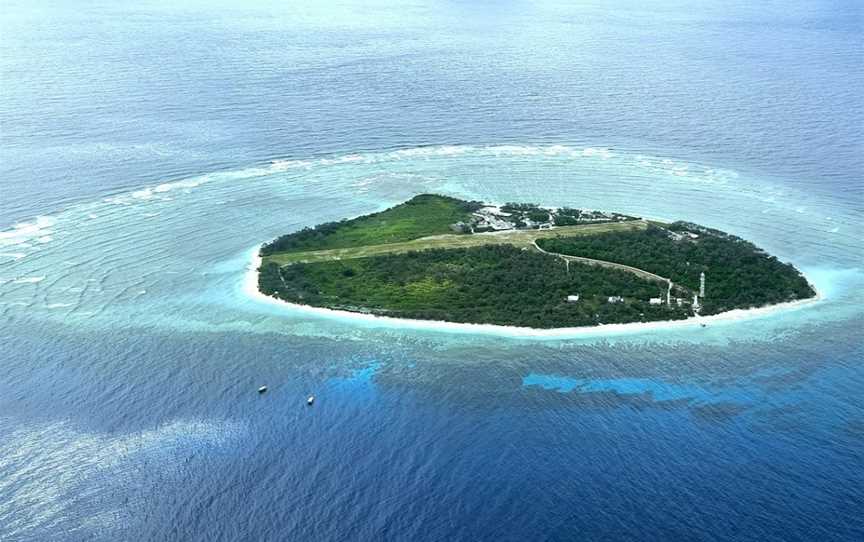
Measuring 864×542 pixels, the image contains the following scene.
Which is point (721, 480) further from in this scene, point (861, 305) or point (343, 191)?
point (343, 191)

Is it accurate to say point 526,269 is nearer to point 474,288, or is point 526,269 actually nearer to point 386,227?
point 474,288

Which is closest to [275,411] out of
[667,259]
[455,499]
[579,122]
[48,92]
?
[455,499]

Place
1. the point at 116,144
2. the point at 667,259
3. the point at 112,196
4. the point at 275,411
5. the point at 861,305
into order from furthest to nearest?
the point at 116,144
the point at 112,196
the point at 667,259
the point at 861,305
the point at 275,411

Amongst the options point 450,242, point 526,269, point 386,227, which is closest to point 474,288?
point 526,269

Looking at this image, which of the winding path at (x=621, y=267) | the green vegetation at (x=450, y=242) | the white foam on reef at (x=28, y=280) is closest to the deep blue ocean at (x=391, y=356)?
the white foam on reef at (x=28, y=280)


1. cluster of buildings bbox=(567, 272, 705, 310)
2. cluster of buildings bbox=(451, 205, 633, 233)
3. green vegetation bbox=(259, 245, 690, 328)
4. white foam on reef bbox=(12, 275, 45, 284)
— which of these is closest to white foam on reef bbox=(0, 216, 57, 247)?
white foam on reef bbox=(12, 275, 45, 284)

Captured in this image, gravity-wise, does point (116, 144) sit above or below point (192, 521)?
above
